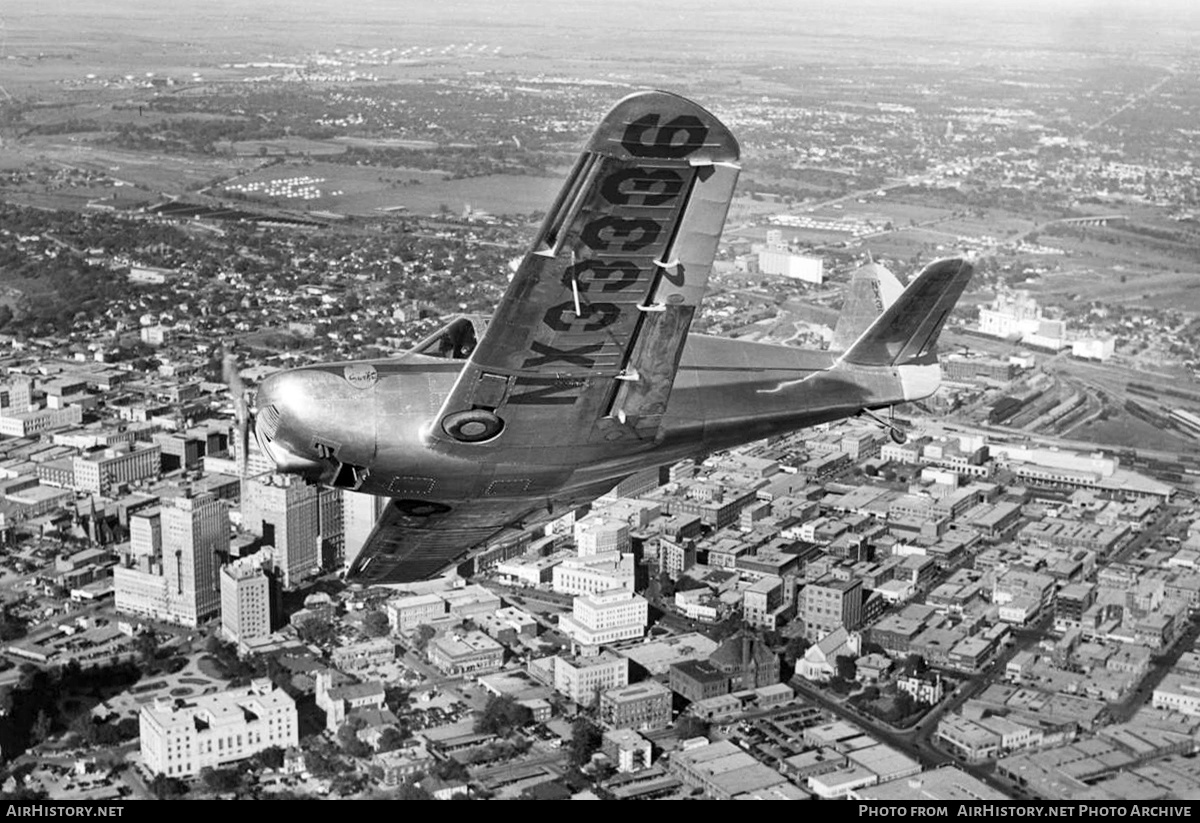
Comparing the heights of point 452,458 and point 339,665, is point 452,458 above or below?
above

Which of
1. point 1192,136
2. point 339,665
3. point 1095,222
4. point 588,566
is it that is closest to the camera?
point 339,665

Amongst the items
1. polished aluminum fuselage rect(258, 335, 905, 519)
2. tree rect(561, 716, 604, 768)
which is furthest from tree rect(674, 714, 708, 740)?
polished aluminum fuselage rect(258, 335, 905, 519)

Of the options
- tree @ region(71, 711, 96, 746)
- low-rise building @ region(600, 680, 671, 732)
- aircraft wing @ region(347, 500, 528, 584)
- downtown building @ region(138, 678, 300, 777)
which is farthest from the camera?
low-rise building @ region(600, 680, 671, 732)

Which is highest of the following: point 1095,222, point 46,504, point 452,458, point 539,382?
point 539,382

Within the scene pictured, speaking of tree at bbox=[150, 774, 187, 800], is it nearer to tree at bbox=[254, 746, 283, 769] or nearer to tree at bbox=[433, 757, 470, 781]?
tree at bbox=[254, 746, 283, 769]

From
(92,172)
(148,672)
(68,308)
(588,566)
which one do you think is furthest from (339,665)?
(92,172)

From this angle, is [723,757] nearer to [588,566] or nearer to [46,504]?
[588,566]
